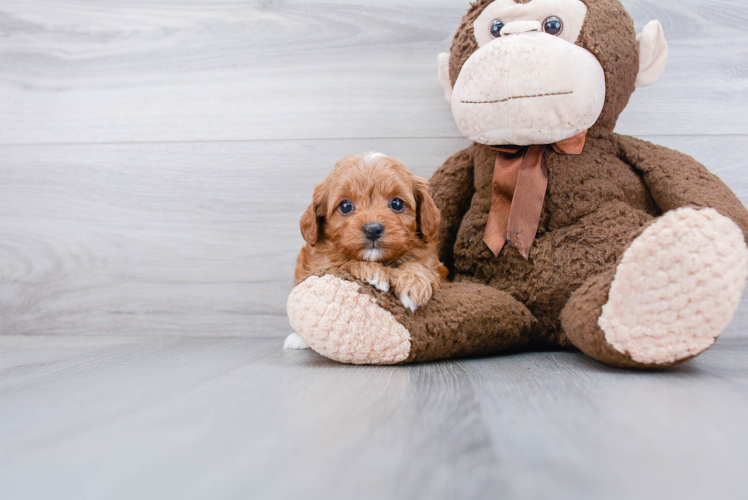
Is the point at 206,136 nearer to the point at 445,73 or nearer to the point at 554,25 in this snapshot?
the point at 445,73

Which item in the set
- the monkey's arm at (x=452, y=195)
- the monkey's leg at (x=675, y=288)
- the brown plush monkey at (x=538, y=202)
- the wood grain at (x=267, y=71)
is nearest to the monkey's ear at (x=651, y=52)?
the brown plush monkey at (x=538, y=202)

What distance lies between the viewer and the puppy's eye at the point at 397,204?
109 cm

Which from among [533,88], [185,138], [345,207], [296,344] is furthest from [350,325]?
[185,138]

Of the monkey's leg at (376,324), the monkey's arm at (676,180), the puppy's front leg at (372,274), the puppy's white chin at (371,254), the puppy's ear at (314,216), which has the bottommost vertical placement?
the monkey's leg at (376,324)

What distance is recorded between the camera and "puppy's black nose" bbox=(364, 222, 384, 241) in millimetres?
1011

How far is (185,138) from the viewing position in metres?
1.62

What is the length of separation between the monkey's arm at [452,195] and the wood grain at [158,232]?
251 millimetres

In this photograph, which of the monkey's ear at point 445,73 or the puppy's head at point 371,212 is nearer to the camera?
the puppy's head at point 371,212

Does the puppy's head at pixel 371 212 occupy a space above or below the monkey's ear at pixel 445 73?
below

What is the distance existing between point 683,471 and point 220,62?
1.65 metres

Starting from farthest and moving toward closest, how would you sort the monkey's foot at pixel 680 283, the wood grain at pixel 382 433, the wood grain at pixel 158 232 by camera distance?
the wood grain at pixel 158 232 → the monkey's foot at pixel 680 283 → the wood grain at pixel 382 433

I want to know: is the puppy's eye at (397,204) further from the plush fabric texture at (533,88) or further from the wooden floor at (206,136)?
the wooden floor at (206,136)

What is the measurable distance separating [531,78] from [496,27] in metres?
0.19

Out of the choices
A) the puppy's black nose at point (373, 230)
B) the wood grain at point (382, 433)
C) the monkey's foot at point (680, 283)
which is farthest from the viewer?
the puppy's black nose at point (373, 230)
